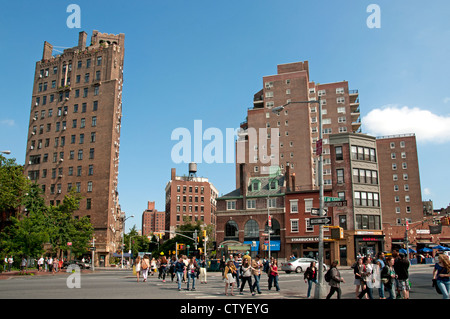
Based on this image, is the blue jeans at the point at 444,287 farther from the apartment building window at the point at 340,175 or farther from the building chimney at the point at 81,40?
the building chimney at the point at 81,40

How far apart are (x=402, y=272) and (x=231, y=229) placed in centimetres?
4806

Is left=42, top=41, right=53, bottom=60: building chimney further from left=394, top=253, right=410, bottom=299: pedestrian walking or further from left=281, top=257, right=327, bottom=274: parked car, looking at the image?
left=394, top=253, right=410, bottom=299: pedestrian walking

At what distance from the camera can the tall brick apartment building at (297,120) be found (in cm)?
8888

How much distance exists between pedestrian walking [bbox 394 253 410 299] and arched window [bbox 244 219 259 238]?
45.7 metres

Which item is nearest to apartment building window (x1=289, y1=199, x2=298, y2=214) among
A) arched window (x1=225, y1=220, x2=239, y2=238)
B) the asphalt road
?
arched window (x1=225, y1=220, x2=239, y2=238)

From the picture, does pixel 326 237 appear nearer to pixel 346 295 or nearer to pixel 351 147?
pixel 351 147

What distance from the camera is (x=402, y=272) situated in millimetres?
14094

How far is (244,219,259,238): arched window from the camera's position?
59812 millimetres

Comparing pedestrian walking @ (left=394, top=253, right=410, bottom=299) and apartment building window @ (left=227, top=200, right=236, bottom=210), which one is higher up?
apartment building window @ (left=227, top=200, right=236, bottom=210)

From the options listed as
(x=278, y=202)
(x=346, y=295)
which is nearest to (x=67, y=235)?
(x=278, y=202)

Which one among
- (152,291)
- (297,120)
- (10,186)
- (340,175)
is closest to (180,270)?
(152,291)

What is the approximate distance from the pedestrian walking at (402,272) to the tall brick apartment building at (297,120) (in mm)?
72176

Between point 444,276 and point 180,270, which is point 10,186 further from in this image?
point 444,276

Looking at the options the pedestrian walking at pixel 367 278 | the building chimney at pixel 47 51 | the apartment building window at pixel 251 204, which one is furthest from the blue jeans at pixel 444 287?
the building chimney at pixel 47 51
